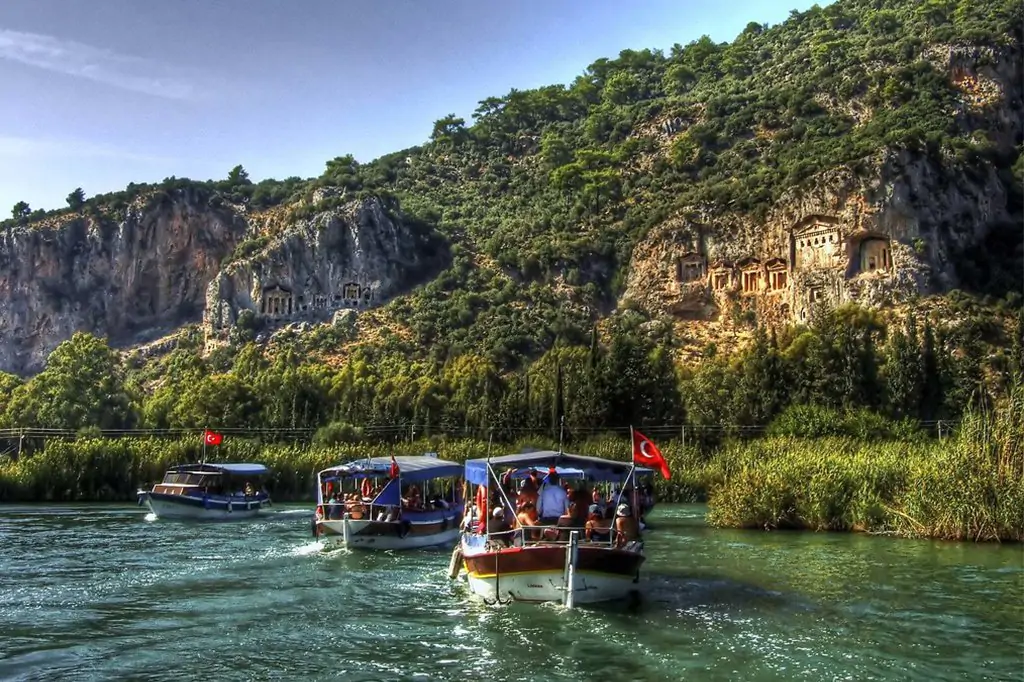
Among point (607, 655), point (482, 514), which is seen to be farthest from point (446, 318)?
point (607, 655)

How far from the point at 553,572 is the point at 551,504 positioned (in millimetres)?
2171

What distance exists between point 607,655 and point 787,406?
5033 centimetres

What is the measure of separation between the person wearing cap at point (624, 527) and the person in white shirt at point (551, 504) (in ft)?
4.31

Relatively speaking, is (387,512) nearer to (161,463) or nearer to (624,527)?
(624,527)

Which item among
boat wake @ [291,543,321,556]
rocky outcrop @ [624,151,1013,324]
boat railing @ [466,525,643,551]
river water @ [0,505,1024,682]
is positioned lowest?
boat wake @ [291,543,321,556]

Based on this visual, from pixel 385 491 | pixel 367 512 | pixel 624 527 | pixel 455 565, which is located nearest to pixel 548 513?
pixel 624 527

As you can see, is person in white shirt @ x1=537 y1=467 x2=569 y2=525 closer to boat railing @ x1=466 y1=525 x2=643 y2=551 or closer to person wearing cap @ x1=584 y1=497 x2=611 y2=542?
boat railing @ x1=466 y1=525 x2=643 y2=551

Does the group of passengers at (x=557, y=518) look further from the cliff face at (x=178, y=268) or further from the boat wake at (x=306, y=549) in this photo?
the cliff face at (x=178, y=268)

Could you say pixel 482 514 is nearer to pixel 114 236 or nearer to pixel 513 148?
pixel 114 236

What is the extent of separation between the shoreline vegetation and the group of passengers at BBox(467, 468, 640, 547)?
13511mm

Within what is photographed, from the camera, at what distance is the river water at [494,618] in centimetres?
1592

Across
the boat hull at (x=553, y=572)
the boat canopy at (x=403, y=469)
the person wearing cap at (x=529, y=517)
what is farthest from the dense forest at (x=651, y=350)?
the person wearing cap at (x=529, y=517)

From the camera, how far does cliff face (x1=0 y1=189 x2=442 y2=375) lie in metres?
107

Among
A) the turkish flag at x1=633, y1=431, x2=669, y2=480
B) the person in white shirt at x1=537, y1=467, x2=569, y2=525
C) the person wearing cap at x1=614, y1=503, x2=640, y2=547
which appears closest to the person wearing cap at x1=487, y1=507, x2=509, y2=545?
the person in white shirt at x1=537, y1=467, x2=569, y2=525
